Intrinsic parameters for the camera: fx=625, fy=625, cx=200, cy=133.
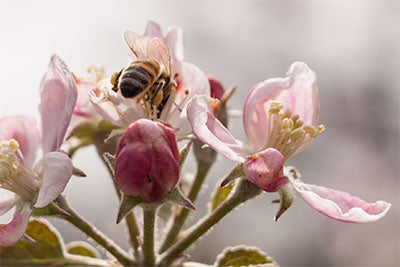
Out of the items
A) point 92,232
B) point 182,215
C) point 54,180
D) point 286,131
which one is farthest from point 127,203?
point 286,131

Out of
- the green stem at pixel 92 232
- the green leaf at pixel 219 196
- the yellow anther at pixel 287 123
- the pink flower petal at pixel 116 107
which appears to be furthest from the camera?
the green leaf at pixel 219 196

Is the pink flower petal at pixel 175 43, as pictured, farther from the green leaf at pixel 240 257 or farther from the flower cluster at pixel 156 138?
the green leaf at pixel 240 257

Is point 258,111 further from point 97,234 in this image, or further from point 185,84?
point 97,234

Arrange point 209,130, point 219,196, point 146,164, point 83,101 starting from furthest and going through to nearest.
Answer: point 219,196 < point 83,101 < point 209,130 < point 146,164

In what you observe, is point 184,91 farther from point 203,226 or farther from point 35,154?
point 35,154

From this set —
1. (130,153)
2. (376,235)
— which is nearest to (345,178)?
(376,235)

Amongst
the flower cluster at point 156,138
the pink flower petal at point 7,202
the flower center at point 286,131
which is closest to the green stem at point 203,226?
the flower cluster at point 156,138

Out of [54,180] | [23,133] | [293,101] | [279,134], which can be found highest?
[293,101]
